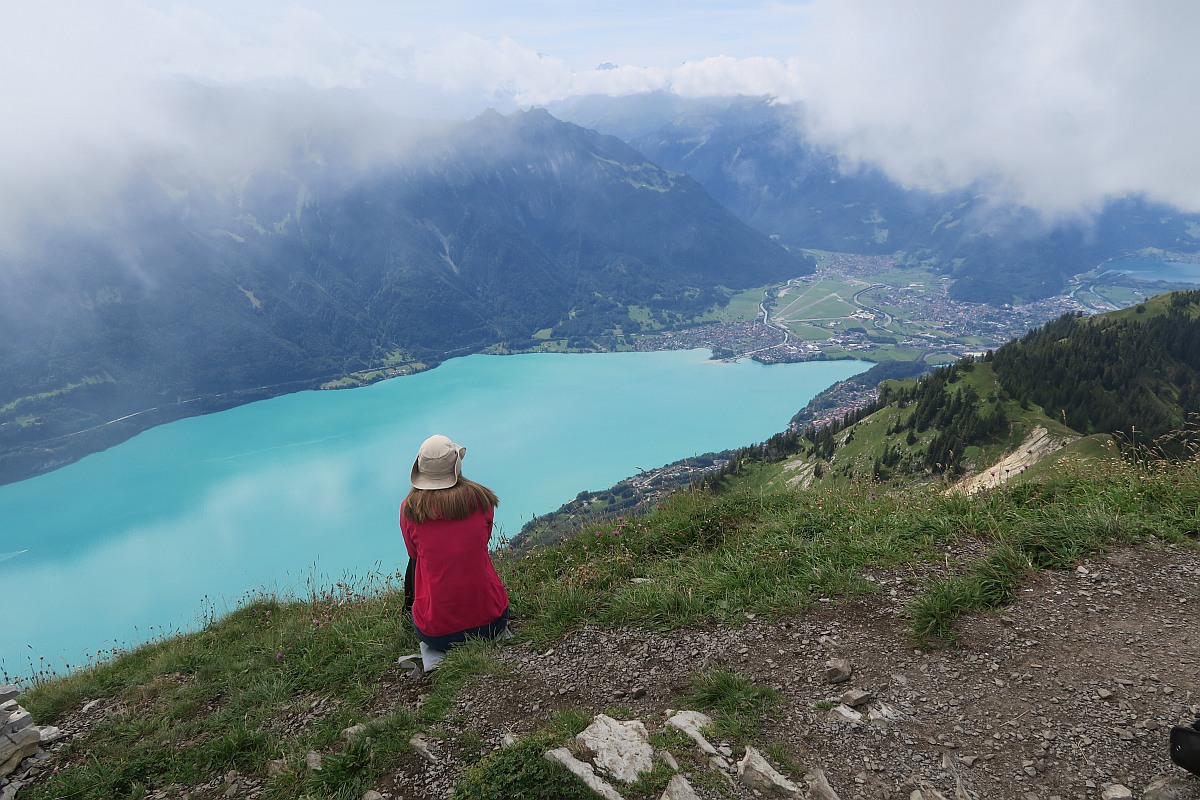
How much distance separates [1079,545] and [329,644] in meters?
7.93

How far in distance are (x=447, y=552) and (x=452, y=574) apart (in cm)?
24

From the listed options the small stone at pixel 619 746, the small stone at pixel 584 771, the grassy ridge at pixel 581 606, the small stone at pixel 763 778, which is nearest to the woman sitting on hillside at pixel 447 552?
the grassy ridge at pixel 581 606

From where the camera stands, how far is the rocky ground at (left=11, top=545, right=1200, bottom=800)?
140 inches

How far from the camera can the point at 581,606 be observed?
6066 millimetres

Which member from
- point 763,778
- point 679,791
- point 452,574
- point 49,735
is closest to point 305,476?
point 49,735

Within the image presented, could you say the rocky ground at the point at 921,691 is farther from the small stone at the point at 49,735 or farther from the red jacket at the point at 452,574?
the red jacket at the point at 452,574

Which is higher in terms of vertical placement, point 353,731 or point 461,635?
point 461,635

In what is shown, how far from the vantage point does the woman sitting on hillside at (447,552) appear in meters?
5.44

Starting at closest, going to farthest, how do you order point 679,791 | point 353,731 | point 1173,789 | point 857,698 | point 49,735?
point 1173,789 → point 679,791 → point 857,698 → point 353,731 → point 49,735

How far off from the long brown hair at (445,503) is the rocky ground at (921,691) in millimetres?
1503

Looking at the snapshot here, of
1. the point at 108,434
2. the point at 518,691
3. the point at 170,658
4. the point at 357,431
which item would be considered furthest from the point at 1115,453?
the point at 108,434

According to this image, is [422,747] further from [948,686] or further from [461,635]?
[948,686]

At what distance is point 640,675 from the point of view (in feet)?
16.3

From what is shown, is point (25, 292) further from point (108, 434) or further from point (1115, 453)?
point (1115, 453)
